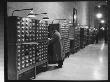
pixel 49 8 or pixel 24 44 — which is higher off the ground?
pixel 49 8

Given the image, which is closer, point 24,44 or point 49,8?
point 24,44

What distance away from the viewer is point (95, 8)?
72.7 ft

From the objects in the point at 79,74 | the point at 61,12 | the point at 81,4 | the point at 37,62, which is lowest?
the point at 79,74

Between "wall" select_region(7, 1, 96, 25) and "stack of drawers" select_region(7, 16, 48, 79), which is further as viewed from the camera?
"wall" select_region(7, 1, 96, 25)

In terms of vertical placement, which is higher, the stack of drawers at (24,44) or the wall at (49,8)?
the wall at (49,8)

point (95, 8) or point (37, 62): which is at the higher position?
point (95, 8)

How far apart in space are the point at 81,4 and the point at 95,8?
4249 millimetres

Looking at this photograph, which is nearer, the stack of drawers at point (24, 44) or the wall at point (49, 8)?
the stack of drawers at point (24, 44)

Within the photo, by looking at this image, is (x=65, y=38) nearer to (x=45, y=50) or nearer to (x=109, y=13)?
(x=45, y=50)

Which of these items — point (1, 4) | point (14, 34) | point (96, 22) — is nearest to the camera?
point (1, 4)

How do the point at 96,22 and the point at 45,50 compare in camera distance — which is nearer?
the point at 45,50

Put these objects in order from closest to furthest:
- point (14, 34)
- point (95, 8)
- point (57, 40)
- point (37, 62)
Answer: point (14, 34) < point (37, 62) < point (57, 40) < point (95, 8)

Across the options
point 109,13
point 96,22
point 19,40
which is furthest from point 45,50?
point 96,22

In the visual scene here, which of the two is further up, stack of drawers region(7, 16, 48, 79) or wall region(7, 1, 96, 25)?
wall region(7, 1, 96, 25)
